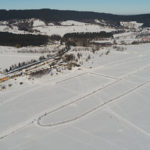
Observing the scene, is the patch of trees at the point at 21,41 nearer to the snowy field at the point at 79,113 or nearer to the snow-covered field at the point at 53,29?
the snow-covered field at the point at 53,29

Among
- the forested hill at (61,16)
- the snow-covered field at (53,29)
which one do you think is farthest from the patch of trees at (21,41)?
the forested hill at (61,16)

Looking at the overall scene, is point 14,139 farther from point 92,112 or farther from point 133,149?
point 133,149

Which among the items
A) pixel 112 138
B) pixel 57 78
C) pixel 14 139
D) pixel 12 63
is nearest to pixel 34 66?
pixel 12 63

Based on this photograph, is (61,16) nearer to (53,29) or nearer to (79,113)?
(53,29)

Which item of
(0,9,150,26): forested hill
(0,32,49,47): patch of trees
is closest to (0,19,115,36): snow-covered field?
(0,9,150,26): forested hill

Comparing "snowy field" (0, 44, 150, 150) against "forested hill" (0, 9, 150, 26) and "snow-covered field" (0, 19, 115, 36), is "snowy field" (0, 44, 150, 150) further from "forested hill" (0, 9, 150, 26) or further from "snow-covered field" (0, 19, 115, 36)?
"forested hill" (0, 9, 150, 26)
